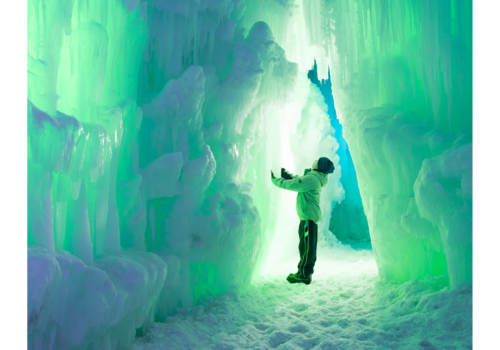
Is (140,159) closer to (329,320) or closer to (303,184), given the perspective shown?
(303,184)

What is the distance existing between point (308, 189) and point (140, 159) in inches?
116

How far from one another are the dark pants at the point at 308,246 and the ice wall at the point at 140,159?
0.85m

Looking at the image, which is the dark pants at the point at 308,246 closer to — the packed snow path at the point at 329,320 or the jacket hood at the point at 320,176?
the packed snow path at the point at 329,320

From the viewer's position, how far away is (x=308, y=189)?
6328 millimetres

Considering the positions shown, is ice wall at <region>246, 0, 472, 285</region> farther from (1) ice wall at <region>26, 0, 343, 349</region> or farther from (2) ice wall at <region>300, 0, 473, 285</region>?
(1) ice wall at <region>26, 0, 343, 349</region>

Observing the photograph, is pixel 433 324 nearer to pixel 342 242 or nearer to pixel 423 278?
pixel 423 278

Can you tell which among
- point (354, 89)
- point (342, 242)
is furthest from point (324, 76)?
point (342, 242)

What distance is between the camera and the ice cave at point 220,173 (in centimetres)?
324

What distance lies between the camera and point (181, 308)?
4.79 meters

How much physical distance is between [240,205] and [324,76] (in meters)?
4.58

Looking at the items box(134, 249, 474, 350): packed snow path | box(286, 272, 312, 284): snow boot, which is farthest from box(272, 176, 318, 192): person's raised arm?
box(134, 249, 474, 350): packed snow path

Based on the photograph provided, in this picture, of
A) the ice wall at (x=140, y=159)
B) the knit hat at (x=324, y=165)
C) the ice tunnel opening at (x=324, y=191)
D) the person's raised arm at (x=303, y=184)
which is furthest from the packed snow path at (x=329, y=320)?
the knit hat at (x=324, y=165)

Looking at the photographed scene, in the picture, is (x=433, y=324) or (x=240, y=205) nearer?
(x=433, y=324)

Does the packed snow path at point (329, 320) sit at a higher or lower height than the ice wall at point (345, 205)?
lower
